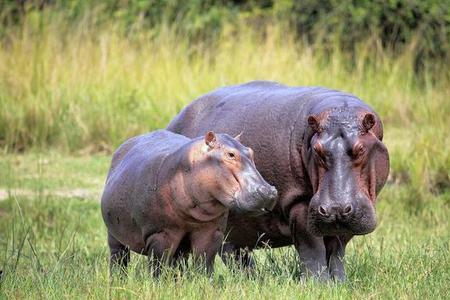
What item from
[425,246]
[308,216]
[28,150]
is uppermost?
[308,216]

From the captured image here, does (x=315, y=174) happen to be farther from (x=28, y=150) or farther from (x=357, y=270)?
(x=28, y=150)

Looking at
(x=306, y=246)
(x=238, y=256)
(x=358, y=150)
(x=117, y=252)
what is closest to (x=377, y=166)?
(x=358, y=150)

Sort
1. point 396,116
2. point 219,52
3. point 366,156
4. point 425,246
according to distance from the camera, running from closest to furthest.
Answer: point 366,156, point 425,246, point 396,116, point 219,52

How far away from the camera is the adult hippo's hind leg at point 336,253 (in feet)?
17.6

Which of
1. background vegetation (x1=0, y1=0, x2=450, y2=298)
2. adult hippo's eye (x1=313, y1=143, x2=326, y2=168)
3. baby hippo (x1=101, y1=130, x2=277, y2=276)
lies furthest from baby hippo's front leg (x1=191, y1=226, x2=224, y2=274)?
adult hippo's eye (x1=313, y1=143, x2=326, y2=168)

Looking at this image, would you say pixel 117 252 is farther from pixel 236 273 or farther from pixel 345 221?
pixel 345 221

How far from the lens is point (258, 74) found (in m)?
11.8

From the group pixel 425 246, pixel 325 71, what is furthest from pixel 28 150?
pixel 425 246

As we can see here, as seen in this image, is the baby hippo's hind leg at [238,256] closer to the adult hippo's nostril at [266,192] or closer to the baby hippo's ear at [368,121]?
the baby hippo's ear at [368,121]

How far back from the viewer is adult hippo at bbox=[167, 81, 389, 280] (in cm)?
492

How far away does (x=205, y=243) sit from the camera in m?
4.97

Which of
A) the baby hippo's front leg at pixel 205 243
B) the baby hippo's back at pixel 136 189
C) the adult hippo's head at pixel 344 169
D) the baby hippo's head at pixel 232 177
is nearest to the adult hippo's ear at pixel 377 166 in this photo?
the adult hippo's head at pixel 344 169

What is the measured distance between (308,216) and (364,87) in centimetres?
751

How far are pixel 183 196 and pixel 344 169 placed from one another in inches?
27.4
